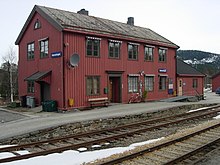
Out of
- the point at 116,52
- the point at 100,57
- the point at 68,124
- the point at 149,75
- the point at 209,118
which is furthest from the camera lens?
the point at 149,75

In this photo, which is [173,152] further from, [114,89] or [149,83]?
[149,83]

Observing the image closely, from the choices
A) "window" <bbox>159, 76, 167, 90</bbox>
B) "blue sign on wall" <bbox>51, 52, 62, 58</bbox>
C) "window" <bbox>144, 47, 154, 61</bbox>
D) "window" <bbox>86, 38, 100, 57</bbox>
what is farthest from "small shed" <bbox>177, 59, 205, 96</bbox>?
"blue sign on wall" <bbox>51, 52, 62, 58</bbox>

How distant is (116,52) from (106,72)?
7.39ft

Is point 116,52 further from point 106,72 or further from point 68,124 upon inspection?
point 68,124

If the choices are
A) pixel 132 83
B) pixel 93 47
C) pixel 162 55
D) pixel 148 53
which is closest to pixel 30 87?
pixel 93 47

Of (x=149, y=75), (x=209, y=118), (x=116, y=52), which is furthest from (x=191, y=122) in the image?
(x=149, y=75)

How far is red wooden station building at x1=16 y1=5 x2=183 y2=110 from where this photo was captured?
64.2 ft

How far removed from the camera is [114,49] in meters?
23.2

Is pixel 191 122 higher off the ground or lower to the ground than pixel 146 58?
lower

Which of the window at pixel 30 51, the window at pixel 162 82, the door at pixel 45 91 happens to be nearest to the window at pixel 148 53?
the window at pixel 162 82

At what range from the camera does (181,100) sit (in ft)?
89.6

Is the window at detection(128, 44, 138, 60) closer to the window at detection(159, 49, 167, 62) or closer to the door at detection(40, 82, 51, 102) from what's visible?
the window at detection(159, 49, 167, 62)

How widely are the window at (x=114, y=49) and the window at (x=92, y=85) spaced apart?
266cm

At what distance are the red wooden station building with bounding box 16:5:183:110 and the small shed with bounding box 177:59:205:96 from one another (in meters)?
4.70
